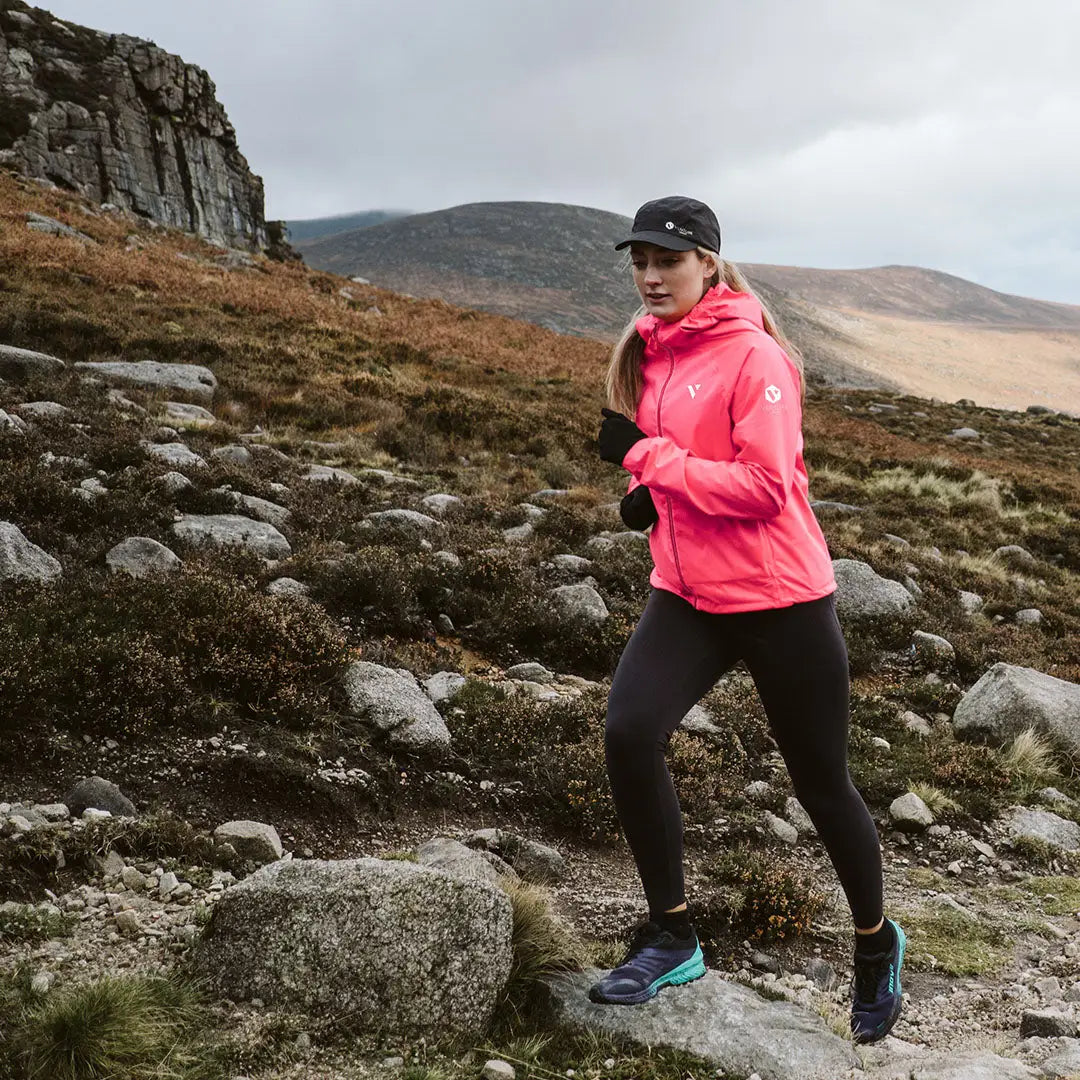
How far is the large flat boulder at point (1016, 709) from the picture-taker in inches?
270

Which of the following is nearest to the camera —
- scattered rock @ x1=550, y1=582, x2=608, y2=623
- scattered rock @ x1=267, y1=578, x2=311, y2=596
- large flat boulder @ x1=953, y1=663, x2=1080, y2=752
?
scattered rock @ x1=267, y1=578, x2=311, y2=596

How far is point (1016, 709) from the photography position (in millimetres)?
6945

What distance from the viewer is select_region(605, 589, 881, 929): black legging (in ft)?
9.39

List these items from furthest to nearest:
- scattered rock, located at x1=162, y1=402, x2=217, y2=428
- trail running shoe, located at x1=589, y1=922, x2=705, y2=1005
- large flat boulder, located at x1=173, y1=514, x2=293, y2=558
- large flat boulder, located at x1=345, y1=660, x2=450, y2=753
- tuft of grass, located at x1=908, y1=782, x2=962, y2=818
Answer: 1. scattered rock, located at x1=162, y1=402, x2=217, y2=428
2. large flat boulder, located at x1=173, y1=514, x2=293, y2=558
3. tuft of grass, located at x1=908, y1=782, x2=962, y2=818
4. large flat boulder, located at x1=345, y1=660, x2=450, y2=753
5. trail running shoe, located at x1=589, y1=922, x2=705, y2=1005

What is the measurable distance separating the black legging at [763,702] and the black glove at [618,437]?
0.52 metres

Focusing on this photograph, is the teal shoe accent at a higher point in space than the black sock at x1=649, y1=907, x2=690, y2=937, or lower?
lower

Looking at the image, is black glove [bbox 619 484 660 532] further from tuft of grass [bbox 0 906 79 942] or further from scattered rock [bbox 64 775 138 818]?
scattered rock [bbox 64 775 138 818]

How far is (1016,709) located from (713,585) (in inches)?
207

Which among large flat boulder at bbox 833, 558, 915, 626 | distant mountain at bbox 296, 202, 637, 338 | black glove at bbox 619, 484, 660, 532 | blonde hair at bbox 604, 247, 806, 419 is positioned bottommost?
large flat boulder at bbox 833, 558, 915, 626

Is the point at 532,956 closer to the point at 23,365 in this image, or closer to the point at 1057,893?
the point at 1057,893

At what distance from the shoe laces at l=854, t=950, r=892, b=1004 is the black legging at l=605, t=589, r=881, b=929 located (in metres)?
0.14

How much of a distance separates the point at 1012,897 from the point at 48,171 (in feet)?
133

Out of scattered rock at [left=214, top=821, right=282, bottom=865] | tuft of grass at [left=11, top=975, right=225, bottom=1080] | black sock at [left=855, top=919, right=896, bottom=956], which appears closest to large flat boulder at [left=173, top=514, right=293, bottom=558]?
scattered rock at [left=214, top=821, right=282, bottom=865]

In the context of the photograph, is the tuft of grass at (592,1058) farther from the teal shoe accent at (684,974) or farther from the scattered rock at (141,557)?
the scattered rock at (141,557)
